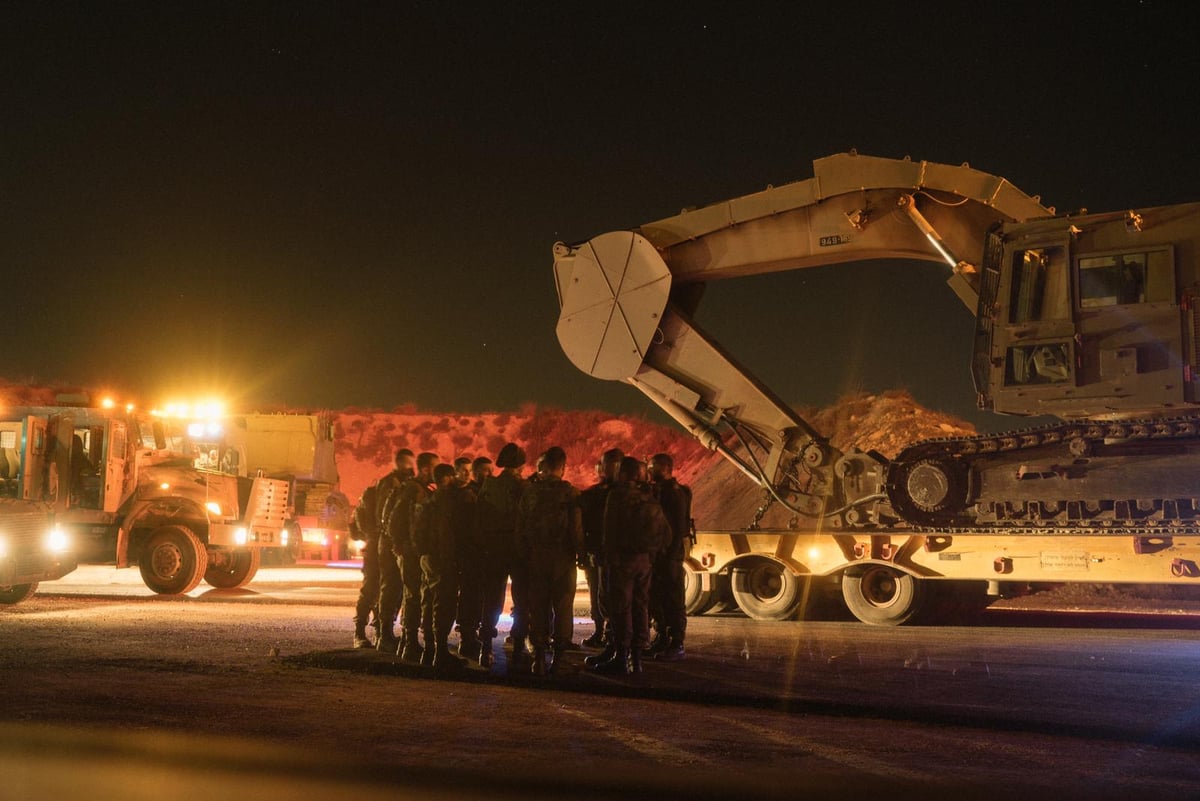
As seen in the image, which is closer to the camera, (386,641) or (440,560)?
(440,560)

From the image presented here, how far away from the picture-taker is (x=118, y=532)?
64.0ft

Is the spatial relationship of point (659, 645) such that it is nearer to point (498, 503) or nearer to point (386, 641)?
point (498, 503)

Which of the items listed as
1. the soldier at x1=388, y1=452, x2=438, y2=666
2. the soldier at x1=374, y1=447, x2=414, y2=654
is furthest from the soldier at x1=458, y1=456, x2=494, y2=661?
the soldier at x1=374, y1=447, x2=414, y2=654

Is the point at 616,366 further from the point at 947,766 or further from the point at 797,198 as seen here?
the point at 947,766

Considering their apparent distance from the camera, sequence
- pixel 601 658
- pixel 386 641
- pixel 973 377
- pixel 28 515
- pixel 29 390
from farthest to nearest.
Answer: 1. pixel 29 390
2. pixel 28 515
3. pixel 973 377
4. pixel 386 641
5. pixel 601 658

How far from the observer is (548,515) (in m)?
10.2

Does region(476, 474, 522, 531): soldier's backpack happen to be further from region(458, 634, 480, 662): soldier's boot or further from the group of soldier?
region(458, 634, 480, 662): soldier's boot

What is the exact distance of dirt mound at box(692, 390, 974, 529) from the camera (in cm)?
3003

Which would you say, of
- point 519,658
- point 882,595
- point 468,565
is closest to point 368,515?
point 468,565

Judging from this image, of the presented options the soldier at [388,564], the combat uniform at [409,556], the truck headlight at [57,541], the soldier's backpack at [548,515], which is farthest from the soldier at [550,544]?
the truck headlight at [57,541]

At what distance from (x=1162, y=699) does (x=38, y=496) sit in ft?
53.3

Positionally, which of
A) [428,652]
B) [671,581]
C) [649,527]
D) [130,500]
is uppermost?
[130,500]

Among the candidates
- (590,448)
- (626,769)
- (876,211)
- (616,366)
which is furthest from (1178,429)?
(590,448)

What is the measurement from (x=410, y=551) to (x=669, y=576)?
8.17 ft
